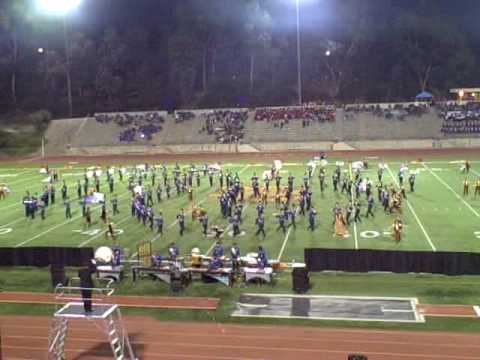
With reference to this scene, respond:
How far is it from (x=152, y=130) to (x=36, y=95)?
20.6 metres

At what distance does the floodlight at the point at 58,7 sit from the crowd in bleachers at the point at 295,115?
75.5 feet

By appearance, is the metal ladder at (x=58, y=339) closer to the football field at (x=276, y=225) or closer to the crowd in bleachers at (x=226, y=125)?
the football field at (x=276, y=225)

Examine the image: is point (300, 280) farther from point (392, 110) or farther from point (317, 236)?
point (392, 110)

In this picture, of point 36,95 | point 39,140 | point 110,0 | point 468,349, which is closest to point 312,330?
point 468,349

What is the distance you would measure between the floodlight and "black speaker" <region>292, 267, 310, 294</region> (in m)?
51.6

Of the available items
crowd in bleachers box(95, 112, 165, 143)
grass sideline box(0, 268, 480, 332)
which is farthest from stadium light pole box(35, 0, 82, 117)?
grass sideline box(0, 268, 480, 332)

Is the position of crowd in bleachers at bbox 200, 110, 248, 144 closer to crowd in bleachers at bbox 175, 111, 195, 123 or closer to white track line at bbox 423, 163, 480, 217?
crowd in bleachers at bbox 175, 111, 195, 123

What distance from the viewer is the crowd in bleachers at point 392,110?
2137 inches

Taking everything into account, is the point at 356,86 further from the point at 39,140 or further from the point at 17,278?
the point at 17,278

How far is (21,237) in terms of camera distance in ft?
74.4

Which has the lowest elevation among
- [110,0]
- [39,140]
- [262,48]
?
[39,140]

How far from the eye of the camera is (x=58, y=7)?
60.7 m

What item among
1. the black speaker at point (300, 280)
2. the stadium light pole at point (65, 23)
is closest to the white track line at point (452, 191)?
the black speaker at point (300, 280)

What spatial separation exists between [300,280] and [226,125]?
138ft
